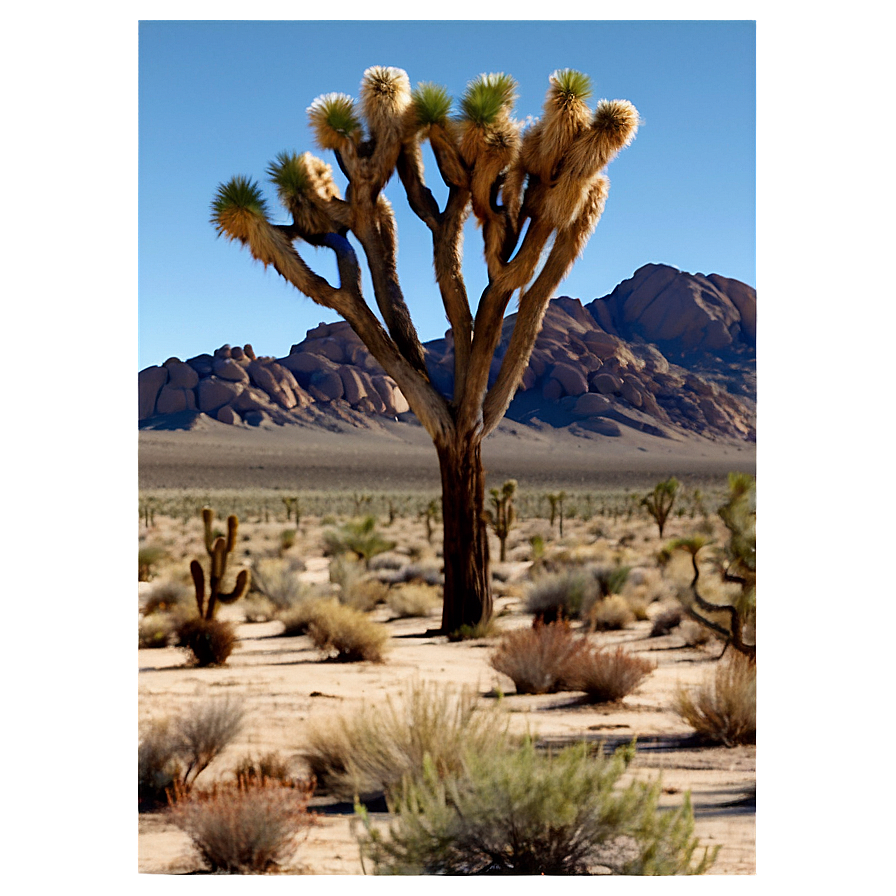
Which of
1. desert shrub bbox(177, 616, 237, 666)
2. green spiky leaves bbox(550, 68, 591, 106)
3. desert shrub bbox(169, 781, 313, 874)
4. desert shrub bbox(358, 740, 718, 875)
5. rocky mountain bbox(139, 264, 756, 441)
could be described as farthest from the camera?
rocky mountain bbox(139, 264, 756, 441)

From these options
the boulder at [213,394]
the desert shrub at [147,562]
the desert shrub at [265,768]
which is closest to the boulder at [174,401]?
the boulder at [213,394]

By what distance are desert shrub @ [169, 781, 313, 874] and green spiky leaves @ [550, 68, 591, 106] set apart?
18.4 ft

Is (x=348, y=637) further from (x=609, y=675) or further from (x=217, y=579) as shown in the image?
(x=609, y=675)

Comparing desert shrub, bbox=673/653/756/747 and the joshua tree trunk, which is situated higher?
the joshua tree trunk

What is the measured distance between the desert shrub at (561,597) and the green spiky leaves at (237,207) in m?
6.67

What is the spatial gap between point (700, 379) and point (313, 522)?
38.5 m

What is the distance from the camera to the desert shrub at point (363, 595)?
44.2ft

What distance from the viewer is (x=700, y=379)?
63.6m

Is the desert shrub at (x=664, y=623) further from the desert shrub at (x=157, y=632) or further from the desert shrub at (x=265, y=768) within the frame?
the desert shrub at (x=265, y=768)

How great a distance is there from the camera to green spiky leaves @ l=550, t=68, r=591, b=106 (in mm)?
7457

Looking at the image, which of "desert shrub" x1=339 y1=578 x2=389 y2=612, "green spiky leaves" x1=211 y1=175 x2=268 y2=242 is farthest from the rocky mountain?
"green spiky leaves" x1=211 y1=175 x2=268 y2=242

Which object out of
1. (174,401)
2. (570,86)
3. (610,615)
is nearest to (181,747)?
(570,86)

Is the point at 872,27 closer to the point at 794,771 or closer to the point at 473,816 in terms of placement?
the point at 794,771

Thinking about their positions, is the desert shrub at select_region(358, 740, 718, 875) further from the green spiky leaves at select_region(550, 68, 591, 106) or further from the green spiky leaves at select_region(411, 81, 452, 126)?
the green spiky leaves at select_region(411, 81, 452, 126)
